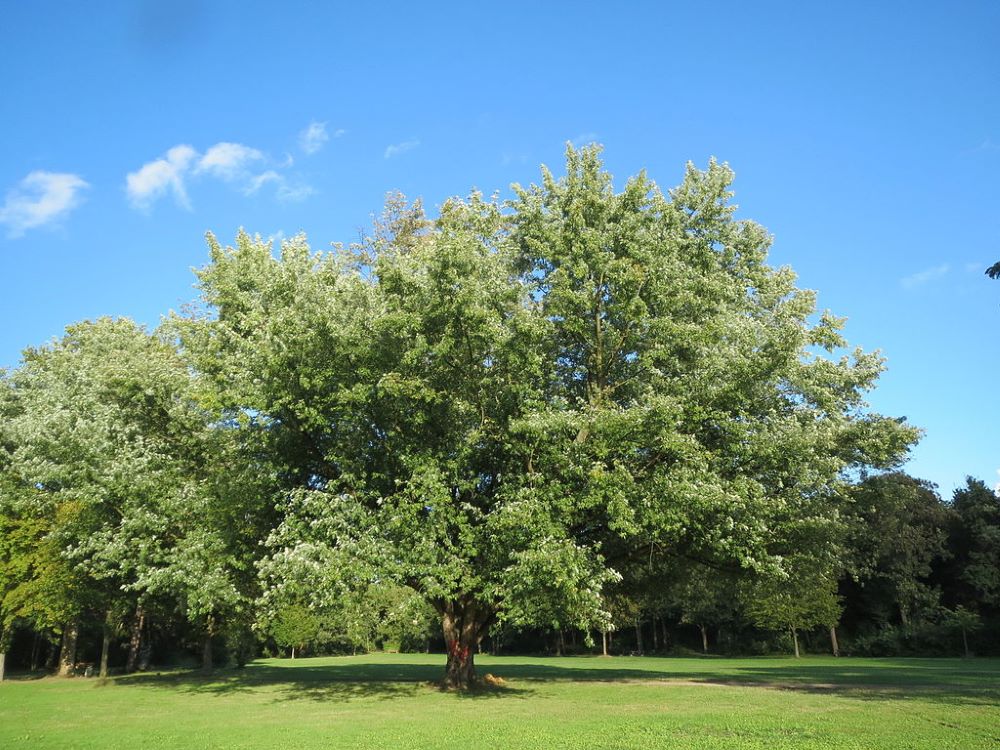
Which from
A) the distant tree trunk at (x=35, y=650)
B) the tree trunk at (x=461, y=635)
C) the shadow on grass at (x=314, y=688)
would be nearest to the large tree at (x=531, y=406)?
the tree trunk at (x=461, y=635)

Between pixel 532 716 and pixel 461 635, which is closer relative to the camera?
pixel 532 716

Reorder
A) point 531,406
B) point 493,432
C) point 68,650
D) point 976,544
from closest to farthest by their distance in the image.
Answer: point 531,406 < point 493,432 < point 68,650 < point 976,544

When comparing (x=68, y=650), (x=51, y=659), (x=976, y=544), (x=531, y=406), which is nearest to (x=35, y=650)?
(x=51, y=659)

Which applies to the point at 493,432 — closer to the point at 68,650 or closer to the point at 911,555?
the point at 68,650

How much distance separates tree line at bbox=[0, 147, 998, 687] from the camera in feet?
59.3

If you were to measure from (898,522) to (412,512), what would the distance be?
156 ft

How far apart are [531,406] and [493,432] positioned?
6.49ft

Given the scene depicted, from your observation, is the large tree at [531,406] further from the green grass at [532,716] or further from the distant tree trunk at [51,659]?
the distant tree trunk at [51,659]

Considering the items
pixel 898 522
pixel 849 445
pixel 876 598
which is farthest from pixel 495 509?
pixel 876 598

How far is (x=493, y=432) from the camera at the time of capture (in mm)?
21094

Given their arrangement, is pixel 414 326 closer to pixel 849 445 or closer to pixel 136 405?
pixel 136 405

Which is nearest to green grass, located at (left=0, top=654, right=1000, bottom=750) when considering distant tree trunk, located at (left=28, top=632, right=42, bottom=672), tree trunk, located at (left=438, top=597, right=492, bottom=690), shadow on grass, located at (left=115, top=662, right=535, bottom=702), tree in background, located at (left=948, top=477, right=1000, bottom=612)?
shadow on grass, located at (left=115, top=662, right=535, bottom=702)

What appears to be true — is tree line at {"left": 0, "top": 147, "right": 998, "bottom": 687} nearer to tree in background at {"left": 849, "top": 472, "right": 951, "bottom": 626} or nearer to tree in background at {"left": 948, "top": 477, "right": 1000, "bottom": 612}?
tree in background at {"left": 849, "top": 472, "right": 951, "bottom": 626}

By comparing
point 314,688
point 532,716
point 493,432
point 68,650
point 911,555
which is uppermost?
point 493,432
